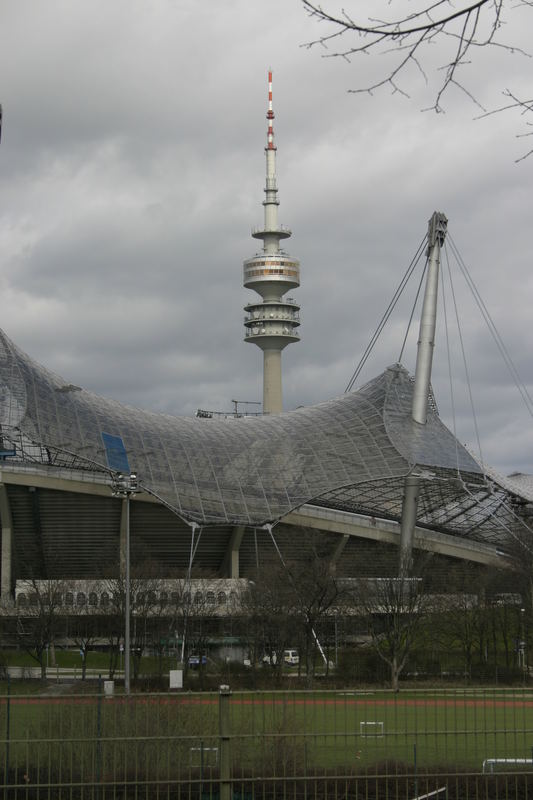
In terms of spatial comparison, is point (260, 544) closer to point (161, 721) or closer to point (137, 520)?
point (137, 520)

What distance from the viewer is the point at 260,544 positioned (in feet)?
298

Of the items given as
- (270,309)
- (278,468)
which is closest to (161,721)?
(278,468)

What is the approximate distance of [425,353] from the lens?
85812mm

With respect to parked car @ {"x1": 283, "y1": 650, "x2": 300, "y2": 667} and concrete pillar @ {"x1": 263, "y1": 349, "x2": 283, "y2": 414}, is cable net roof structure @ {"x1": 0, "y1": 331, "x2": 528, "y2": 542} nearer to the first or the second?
parked car @ {"x1": 283, "y1": 650, "x2": 300, "y2": 667}

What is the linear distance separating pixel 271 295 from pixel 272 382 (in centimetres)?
1102

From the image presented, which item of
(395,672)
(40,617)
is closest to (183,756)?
(395,672)

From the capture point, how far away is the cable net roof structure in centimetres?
7969

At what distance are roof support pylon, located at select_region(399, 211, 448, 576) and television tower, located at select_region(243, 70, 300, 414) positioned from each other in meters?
61.1

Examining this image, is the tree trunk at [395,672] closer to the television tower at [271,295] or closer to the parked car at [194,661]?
the parked car at [194,661]

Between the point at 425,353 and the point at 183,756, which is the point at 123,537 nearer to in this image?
the point at 425,353

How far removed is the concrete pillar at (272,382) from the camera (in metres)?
149

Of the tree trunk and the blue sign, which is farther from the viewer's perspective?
the blue sign

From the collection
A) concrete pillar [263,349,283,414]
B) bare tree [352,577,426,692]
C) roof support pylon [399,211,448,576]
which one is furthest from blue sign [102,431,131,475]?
concrete pillar [263,349,283,414]

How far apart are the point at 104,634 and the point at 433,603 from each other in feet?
61.7
